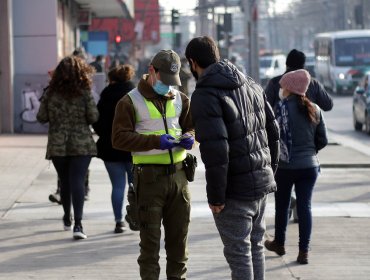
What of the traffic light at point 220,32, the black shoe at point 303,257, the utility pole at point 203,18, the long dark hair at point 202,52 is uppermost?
the utility pole at point 203,18

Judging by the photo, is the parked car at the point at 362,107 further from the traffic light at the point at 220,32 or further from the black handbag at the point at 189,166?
the black handbag at the point at 189,166

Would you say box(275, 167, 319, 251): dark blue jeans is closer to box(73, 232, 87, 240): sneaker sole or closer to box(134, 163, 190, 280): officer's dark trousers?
box(134, 163, 190, 280): officer's dark trousers

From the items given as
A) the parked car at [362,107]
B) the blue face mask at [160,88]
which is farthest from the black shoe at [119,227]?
the parked car at [362,107]

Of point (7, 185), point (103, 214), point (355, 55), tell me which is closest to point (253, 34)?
point (355, 55)

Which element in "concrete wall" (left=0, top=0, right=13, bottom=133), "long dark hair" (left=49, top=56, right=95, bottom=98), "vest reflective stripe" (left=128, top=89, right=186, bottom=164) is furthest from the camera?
"concrete wall" (left=0, top=0, right=13, bottom=133)

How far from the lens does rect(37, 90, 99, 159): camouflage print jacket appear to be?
9.77 m

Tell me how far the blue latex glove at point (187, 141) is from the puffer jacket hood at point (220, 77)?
2.72 feet

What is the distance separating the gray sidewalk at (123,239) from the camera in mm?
8406

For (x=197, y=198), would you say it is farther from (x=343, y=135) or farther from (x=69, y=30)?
(x=69, y=30)

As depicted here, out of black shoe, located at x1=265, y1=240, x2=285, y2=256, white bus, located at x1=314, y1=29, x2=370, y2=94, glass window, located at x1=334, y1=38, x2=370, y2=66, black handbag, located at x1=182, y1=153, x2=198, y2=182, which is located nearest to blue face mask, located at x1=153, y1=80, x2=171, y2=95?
black handbag, located at x1=182, y1=153, x2=198, y2=182

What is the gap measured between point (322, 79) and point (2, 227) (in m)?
40.9

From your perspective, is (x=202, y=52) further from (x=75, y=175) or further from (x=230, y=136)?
(x=75, y=175)

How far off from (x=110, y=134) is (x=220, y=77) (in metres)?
4.09

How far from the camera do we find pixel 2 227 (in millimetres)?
10469
